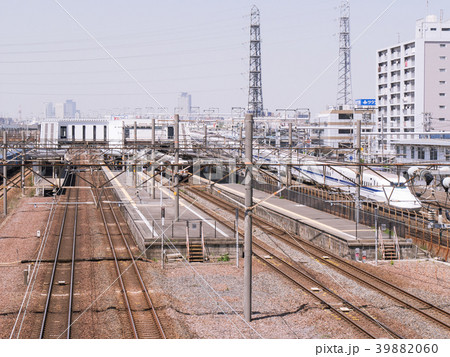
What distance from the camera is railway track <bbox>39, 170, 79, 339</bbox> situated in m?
10.4

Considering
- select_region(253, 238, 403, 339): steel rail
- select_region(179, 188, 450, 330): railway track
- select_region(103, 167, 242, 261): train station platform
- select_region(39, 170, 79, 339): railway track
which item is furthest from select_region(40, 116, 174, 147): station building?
select_region(253, 238, 403, 339): steel rail

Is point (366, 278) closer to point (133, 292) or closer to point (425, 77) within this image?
point (133, 292)

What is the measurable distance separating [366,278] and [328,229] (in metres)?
5.37

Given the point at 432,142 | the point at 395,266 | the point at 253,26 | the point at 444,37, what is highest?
the point at 444,37

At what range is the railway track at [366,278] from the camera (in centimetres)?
1152

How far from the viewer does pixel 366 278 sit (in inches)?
572

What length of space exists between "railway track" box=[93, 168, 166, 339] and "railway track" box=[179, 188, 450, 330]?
5208mm

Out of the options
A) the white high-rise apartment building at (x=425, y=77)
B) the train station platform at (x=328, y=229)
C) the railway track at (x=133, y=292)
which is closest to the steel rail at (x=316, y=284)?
the train station platform at (x=328, y=229)

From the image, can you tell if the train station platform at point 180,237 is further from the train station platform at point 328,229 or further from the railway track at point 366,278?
the railway track at point 366,278

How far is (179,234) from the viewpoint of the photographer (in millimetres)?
18281

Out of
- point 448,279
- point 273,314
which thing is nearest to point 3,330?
point 273,314

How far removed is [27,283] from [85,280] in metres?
1.34

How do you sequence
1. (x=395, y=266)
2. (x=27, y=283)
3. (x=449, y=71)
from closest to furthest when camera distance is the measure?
(x=27, y=283), (x=395, y=266), (x=449, y=71)

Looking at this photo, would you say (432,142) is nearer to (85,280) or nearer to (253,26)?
(253,26)
